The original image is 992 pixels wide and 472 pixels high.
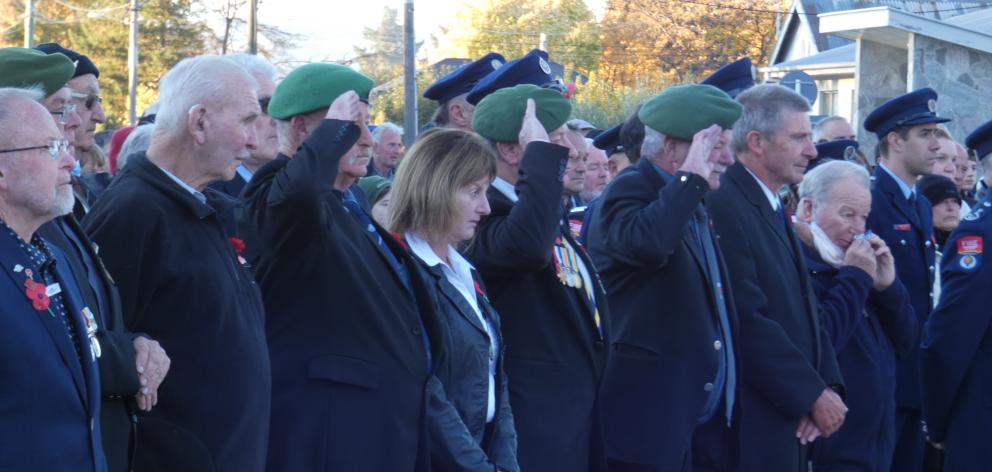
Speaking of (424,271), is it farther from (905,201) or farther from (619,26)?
(619,26)

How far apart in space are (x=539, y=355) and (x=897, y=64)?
47.7ft

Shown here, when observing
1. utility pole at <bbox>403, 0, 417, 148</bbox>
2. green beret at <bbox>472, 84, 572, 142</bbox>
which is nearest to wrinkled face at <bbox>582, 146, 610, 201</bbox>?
green beret at <bbox>472, 84, 572, 142</bbox>

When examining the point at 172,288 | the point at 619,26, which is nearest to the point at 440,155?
the point at 172,288

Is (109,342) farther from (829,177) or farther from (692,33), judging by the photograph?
(692,33)

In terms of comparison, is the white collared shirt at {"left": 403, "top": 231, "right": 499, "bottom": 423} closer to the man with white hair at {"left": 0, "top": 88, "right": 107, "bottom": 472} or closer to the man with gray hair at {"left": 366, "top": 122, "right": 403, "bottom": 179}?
the man with white hair at {"left": 0, "top": 88, "right": 107, "bottom": 472}

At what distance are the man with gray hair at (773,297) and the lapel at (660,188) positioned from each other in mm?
239

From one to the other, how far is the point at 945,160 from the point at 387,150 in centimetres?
537

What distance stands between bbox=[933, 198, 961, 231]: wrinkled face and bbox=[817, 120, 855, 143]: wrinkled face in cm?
160

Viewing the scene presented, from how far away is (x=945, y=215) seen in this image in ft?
25.1

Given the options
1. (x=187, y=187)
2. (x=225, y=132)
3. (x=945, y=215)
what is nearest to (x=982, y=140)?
(x=945, y=215)

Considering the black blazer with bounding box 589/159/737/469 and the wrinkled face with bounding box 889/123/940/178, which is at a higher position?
the wrinkled face with bounding box 889/123/940/178

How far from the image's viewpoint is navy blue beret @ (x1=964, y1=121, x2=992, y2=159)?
6262mm

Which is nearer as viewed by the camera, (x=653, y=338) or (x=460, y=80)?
(x=653, y=338)

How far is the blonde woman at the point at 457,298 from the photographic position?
3.98 metres
